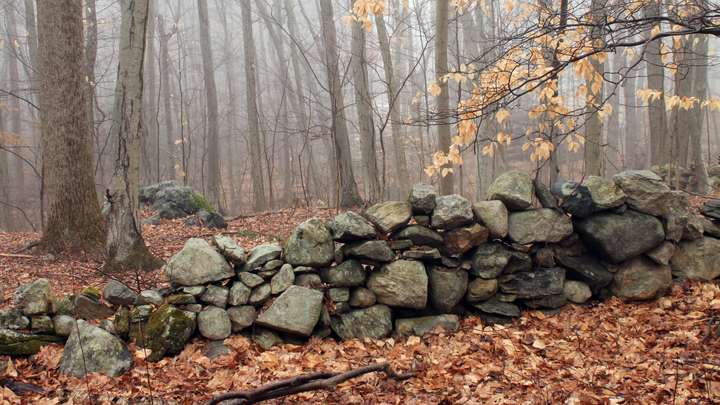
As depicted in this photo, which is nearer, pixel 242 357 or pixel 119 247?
pixel 242 357

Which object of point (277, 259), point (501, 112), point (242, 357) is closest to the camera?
point (242, 357)

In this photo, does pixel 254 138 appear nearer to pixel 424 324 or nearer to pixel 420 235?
pixel 420 235

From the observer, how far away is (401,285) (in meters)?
4.43

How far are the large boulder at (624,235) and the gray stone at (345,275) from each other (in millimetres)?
2313

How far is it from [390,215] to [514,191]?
130 cm

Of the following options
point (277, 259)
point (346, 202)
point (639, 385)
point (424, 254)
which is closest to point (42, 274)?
point (277, 259)

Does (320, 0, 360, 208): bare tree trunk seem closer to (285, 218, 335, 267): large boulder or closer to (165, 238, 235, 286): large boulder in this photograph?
(285, 218, 335, 267): large boulder

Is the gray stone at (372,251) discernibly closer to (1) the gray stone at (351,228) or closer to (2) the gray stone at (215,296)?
(1) the gray stone at (351,228)

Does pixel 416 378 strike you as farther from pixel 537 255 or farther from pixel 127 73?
pixel 127 73

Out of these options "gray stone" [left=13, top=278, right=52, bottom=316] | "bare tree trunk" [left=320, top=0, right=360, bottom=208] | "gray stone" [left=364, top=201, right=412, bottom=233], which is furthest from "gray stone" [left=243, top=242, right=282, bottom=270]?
"bare tree trunk" [left=320, top=0, right=360, bottom=208]

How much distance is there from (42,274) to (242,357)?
315 cm

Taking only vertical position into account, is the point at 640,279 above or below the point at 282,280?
below

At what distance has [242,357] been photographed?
3869 mm

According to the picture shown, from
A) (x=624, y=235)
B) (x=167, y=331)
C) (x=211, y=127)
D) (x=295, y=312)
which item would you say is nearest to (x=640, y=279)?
(x=624, y=235)
